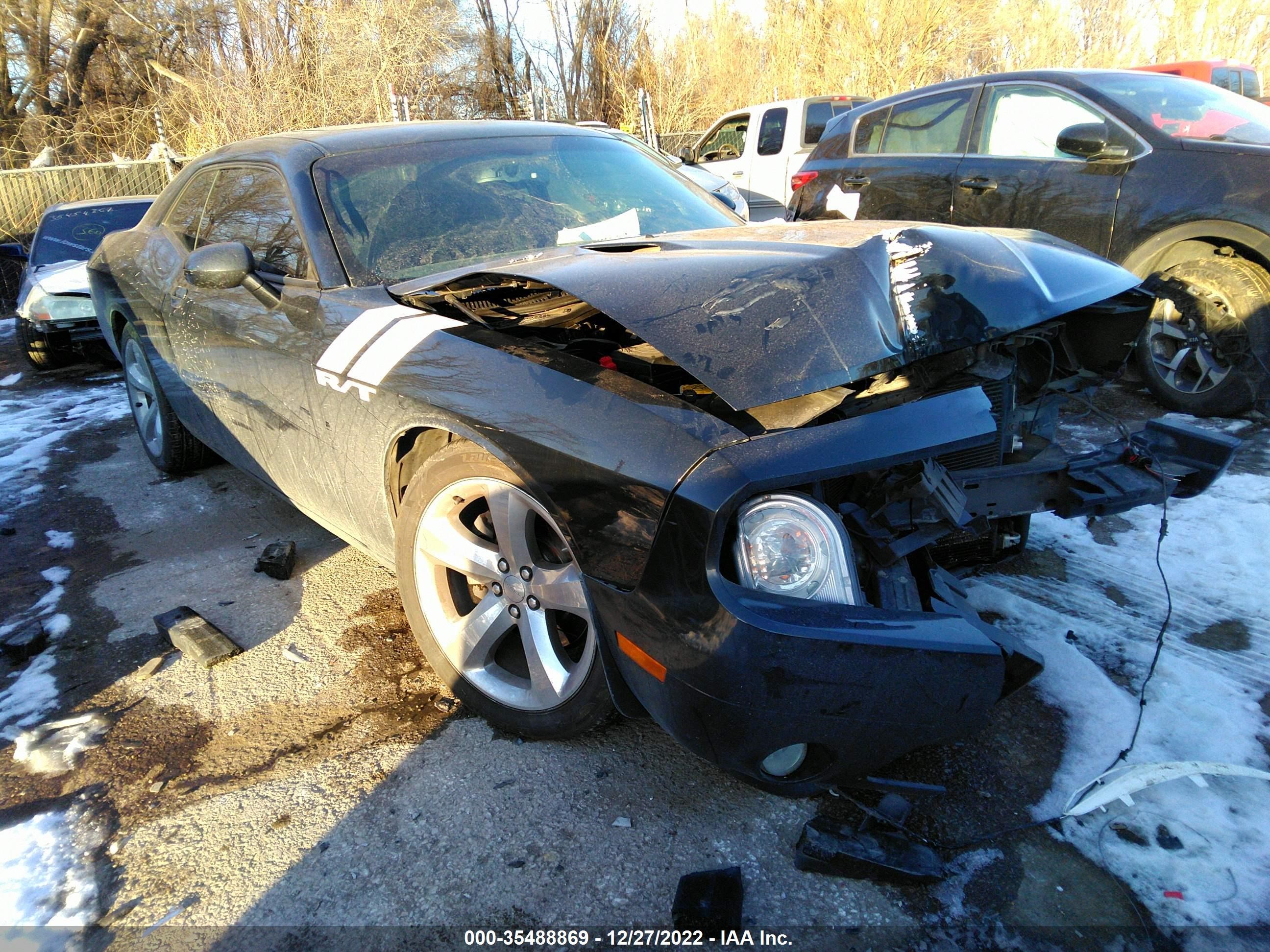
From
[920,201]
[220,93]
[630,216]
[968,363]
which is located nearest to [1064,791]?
[968,363]

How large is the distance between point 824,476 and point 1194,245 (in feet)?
13.2

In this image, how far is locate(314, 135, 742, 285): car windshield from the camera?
9.30 feet

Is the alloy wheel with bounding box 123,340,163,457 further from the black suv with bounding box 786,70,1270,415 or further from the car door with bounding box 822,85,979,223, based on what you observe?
the black suv with bounding box 786,70,1270,415

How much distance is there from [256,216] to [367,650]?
1.76 m

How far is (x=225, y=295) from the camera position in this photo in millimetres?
3242

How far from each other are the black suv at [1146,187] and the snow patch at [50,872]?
4.44 m

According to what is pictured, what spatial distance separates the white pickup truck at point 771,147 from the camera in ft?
34.0

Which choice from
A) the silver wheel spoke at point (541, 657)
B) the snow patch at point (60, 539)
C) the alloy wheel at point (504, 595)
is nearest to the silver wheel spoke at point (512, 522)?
the alloy wheel at point (504, 595)

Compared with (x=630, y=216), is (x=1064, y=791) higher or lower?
lower

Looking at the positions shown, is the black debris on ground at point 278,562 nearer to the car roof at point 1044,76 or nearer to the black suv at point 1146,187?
the black suv at point 1146,187

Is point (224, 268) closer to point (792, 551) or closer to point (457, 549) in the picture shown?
point (457, 549)

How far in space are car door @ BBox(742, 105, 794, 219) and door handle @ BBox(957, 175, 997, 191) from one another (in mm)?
5364

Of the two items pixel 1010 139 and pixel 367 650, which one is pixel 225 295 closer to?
pixel 367 650

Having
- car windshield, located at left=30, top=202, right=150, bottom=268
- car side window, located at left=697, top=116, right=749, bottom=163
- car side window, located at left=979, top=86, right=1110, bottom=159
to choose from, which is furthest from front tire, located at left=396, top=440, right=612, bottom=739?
car side window, located at left=697, top=116, right=749, bottom=163
